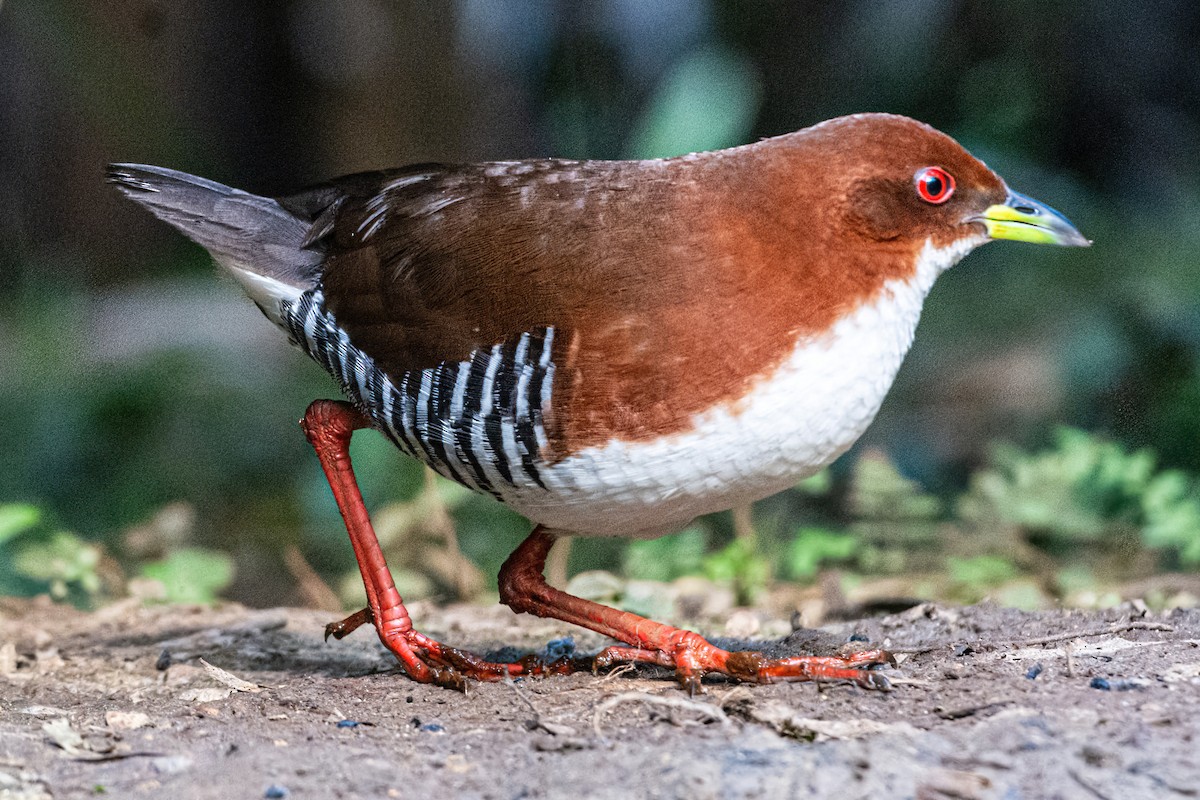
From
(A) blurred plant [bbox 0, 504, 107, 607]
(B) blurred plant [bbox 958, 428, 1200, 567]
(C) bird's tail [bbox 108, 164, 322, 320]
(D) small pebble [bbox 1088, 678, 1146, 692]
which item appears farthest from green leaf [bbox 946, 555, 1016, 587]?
(A) blurred plant [bbox 0, 504, 107, 607]

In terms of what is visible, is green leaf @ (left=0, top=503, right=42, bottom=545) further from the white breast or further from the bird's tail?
the white breast

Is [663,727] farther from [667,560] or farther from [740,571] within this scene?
[667,560]

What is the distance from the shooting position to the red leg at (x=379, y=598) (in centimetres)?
383

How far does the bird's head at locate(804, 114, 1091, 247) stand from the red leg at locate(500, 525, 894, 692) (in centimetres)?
112

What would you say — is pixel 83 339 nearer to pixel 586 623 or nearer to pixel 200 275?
pixel 200 275

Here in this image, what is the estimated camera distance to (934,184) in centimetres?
336

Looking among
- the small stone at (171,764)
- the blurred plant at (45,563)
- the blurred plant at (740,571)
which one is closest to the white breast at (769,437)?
the small stone at (171,764)

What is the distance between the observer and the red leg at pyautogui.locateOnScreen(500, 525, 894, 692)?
11.2 ft

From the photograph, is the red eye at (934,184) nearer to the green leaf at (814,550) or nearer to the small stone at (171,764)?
the small stone at (171,764)

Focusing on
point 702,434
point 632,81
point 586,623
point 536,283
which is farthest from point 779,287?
point 632,81

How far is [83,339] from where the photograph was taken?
757 cm

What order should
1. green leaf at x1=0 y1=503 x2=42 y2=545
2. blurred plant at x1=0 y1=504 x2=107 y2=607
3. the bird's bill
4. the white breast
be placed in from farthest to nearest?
blurred plant at x1=0 y1=504 x2=107 y2=607 → green leaf at x1=0 y1=503 x2=42 y2=545 → the bird's bill → the white breast

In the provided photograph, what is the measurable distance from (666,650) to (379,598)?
3.03 ft

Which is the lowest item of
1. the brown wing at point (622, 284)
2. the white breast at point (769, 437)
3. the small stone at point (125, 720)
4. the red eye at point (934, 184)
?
the small stone at point (125, 720)
